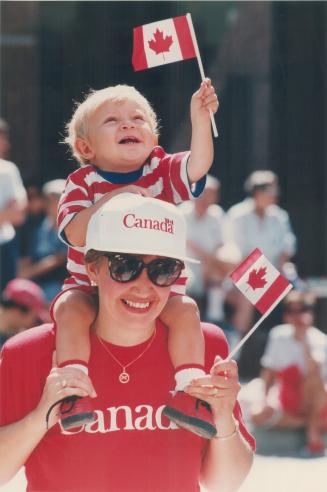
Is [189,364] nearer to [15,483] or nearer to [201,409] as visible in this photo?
[201,409]

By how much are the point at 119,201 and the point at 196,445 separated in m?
0.69

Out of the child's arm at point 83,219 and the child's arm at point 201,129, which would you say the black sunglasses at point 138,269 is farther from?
the child's arm at point 201,129

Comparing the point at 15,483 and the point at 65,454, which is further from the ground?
the point at 65,454

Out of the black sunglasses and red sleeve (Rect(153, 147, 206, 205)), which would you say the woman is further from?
red sleeve (Rect(153, 147, 206, 205))

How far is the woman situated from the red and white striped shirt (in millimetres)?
213

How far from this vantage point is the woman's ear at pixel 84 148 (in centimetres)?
316

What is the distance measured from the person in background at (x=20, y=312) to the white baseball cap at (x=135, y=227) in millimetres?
3084

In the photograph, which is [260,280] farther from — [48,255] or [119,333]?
[48,255]

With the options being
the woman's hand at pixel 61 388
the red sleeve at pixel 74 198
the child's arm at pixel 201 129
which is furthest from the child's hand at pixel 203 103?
the woman's hand at pixel 61 388

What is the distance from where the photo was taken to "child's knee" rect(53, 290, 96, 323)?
116 inches

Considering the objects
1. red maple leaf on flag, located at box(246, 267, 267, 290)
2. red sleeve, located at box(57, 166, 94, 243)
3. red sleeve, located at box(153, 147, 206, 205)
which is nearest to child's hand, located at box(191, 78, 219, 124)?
red sleeve, located at box(153, 147, 206, 205)

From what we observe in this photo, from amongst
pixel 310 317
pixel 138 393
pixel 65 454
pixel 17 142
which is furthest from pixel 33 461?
pixel 17 142

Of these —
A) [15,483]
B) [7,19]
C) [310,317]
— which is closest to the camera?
[15,483]

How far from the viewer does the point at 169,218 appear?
280 centimetres
